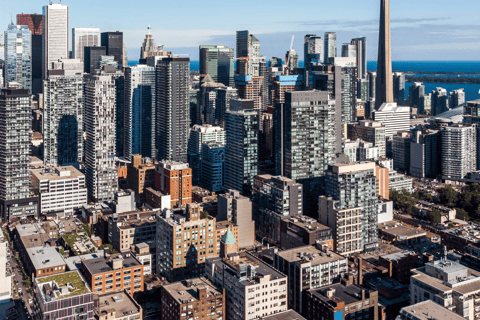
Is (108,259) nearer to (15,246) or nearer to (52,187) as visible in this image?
(15,246)

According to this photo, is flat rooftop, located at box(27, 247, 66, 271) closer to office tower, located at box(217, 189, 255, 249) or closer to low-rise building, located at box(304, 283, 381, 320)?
office tower, located at box(217, 189, 255, 249)

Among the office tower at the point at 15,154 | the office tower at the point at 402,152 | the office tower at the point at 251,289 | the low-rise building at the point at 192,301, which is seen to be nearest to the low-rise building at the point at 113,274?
the low-rise building at the point at 192,301

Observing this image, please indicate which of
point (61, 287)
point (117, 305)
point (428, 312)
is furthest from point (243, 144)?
point (428, 312)

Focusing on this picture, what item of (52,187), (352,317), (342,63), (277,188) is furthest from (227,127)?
(342,63)

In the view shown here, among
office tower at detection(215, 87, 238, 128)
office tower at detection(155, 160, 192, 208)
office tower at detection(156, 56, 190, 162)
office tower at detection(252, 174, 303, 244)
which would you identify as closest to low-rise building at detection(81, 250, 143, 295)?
office tower at detection(252, 174, 303, 244)

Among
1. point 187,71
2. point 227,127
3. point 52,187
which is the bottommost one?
point 52,187
